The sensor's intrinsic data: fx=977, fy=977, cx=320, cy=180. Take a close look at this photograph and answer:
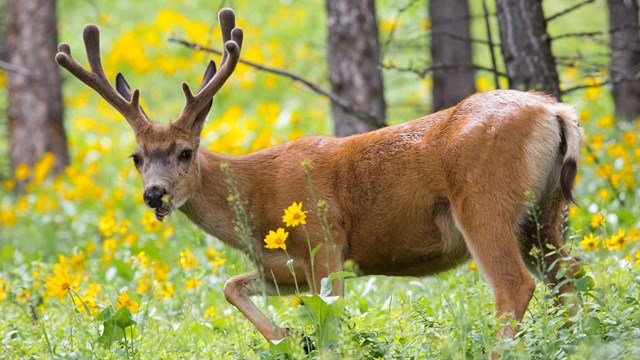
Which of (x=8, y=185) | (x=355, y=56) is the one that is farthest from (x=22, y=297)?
(x=8, y=185)

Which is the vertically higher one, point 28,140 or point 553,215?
point 28,140

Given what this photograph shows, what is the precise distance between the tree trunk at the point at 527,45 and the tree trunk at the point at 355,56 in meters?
1.88

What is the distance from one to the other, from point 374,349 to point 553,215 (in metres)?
1.63

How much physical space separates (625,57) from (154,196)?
6.51m

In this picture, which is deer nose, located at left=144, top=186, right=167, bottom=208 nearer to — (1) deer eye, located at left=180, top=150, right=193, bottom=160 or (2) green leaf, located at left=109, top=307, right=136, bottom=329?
(1) deer eye, located at left=180, top=150, right=193, bottom=160

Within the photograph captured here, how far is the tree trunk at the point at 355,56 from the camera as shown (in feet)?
29.8

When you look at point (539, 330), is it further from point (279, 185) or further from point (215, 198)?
point (215, 198)

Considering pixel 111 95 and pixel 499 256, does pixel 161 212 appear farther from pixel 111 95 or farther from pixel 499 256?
pixel 499 256

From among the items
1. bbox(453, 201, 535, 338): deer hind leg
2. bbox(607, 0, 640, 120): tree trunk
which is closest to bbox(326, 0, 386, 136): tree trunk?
bbox(607, 0, 640, 120): tree trunk

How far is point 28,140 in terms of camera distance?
45.3 feet

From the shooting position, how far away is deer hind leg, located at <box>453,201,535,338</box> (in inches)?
214

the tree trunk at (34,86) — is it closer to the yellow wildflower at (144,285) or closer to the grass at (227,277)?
the grass at (227,277)

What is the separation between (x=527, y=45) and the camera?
7293 millimetres

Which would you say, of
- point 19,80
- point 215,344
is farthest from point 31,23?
point 215,344
